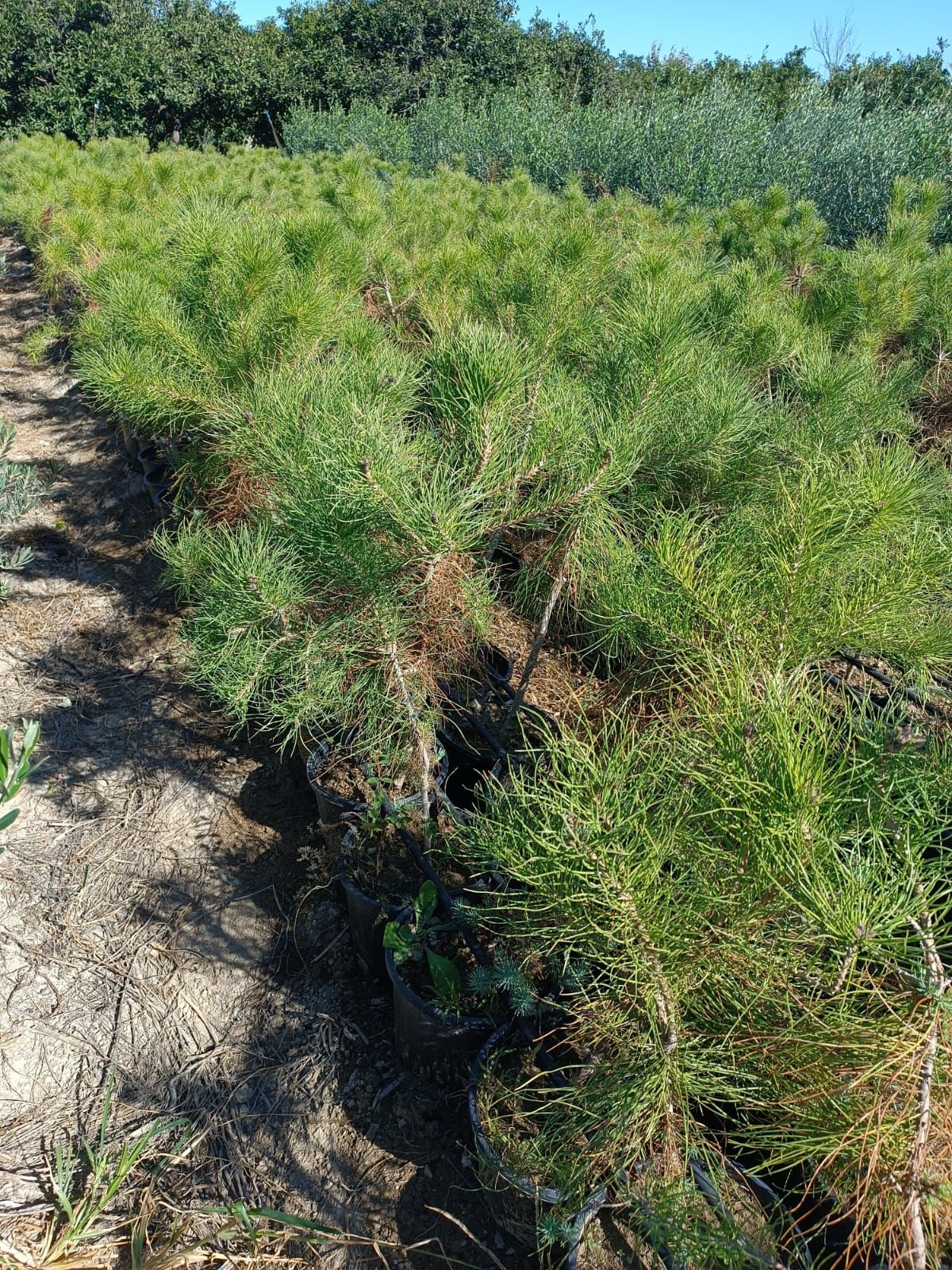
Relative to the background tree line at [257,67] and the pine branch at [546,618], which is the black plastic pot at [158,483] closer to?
the pine branch at [546,618]

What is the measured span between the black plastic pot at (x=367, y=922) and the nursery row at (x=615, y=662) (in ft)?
0.04

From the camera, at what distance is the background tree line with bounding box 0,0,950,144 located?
56.2 ft

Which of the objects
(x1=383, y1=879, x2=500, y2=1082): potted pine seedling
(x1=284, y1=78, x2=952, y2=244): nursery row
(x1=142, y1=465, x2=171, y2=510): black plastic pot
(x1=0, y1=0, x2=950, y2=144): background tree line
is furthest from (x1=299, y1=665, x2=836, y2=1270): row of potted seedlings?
(x1=0, y1=0, x2=950, y2=144): background tree line

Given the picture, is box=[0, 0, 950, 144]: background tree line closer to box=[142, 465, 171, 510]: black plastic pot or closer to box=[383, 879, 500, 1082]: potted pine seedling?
box=[142, 465, 171, 510]: black plastic pot

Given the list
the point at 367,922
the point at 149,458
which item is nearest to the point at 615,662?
the point at 367,922

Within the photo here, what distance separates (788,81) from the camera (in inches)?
734

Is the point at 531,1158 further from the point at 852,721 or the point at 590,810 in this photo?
the point at 852,721

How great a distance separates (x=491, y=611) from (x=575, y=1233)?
1.10 metres

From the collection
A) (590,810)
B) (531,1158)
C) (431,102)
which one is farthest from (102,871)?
(431,102)

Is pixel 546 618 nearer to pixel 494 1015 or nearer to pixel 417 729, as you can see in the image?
pixel 417 729

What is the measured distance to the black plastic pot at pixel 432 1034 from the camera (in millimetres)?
1415

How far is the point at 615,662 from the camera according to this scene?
1965mm

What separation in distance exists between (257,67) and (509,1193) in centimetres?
2164

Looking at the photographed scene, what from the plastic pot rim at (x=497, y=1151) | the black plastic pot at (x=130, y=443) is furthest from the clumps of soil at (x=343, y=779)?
the black plastic pot at (x=130, y=443)
